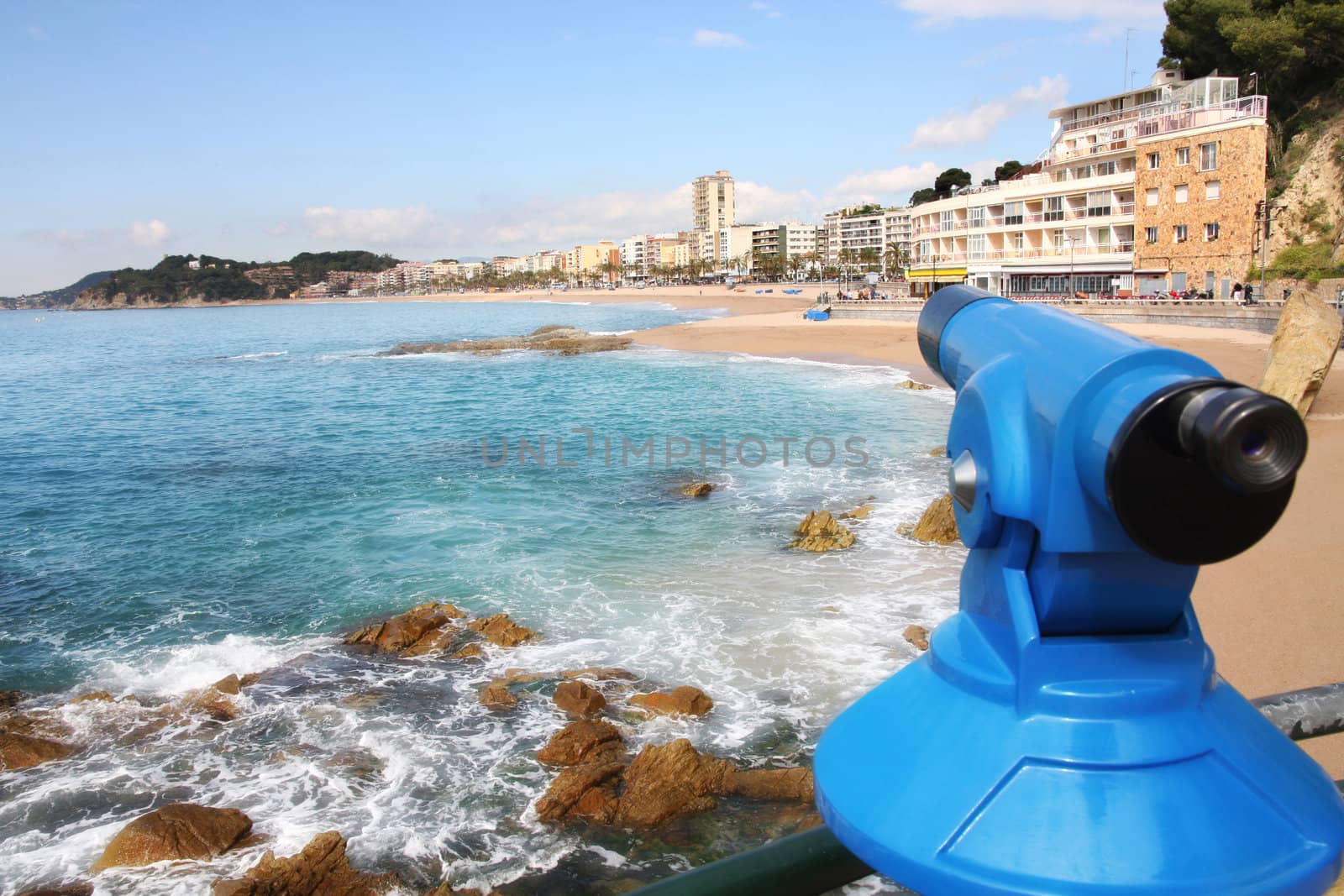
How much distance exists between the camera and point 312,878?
23.1 ft

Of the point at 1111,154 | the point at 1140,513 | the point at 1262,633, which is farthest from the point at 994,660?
the point at 1111,154

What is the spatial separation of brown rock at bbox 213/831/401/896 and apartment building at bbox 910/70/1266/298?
127 feet

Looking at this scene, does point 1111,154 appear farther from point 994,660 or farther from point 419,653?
point 994,660

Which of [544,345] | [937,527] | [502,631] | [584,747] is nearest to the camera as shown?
[584,747]

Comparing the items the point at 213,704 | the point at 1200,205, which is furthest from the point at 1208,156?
the point at 213,704

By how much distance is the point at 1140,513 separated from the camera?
884 millimetres

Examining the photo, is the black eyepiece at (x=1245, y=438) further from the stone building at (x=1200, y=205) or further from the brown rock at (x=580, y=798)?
the stone building at (x=1200, y=205)

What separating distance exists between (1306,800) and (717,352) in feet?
161

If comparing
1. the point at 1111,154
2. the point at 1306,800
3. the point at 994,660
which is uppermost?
the point at 1111,154

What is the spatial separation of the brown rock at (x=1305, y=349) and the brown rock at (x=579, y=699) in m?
14.6

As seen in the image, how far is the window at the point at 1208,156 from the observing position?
45969mm

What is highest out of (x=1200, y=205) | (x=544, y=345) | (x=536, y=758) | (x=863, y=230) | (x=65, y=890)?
(x=863, y=230)

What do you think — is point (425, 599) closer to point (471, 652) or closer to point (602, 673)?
point (471, 652)

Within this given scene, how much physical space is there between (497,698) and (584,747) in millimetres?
1602
